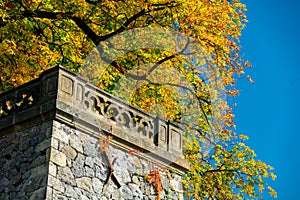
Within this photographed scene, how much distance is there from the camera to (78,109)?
43.9 ft

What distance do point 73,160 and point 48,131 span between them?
67 centimetres

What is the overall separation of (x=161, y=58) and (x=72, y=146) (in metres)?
9.19

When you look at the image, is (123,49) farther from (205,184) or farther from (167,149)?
(167,149)

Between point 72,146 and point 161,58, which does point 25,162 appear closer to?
point 72,146

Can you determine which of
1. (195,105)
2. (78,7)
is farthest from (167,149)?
(195,105)

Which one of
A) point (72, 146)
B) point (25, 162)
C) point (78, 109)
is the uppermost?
point (78, 109)

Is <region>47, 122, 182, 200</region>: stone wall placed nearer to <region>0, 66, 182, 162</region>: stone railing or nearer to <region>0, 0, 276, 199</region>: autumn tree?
<region>0, 66, 182, 162</region>: stone railing

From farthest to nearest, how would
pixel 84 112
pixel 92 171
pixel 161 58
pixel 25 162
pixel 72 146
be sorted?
pixel 161 58
pixel 84 112
pixel 92 171
pixel 72 146
pixel 25 162

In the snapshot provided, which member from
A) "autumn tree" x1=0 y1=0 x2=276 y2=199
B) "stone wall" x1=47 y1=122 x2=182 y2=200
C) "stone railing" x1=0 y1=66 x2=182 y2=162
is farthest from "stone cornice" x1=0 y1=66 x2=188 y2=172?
"autumn tree" x1=0 y1=0 x2=276 y2=199

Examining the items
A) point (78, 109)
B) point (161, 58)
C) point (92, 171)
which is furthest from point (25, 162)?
point (161, 58)

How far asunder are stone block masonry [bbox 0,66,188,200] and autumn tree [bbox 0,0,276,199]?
4738 mm

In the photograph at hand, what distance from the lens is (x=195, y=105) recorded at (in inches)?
907

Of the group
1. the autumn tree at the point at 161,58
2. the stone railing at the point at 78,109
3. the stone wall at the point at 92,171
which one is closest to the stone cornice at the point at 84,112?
the stone railing at the point at 78,109

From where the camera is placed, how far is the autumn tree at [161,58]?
19.1 metres
